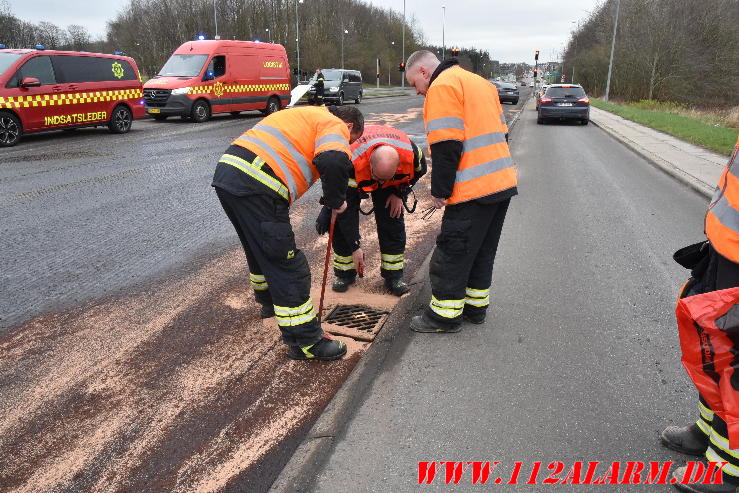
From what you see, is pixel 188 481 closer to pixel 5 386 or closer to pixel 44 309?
pixel 5 386

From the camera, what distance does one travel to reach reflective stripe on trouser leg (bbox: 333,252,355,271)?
434 centimetres

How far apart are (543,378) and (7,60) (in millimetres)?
12829

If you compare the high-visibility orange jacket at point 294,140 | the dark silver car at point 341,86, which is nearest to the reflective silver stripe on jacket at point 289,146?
the high-visibility orange jacket at point 294,140

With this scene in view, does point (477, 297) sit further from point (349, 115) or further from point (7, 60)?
point (7, 60)

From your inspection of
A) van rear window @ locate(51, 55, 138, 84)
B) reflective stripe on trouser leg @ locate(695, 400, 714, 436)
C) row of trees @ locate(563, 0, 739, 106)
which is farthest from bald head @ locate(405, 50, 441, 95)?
row of trees @ locate(563, 0, 739, 106)

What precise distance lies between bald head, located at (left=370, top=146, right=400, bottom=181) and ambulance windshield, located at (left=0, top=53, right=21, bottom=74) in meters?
11.2

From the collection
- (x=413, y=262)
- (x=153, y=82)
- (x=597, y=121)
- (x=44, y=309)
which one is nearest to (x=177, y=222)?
(x=44, y=309)

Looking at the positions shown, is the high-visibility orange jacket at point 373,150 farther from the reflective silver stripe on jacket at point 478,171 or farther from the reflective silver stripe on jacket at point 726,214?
the reflective silver stripe on jacket at point 726,214

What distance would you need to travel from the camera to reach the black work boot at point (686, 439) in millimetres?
2395

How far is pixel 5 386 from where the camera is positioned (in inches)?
117

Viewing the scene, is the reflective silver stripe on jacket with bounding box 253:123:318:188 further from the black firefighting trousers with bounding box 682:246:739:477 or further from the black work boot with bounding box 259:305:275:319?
the black firefighting trousers with bounding box 682:246:739:477

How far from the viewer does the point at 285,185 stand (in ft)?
9.98

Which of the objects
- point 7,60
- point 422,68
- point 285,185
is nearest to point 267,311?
point 285,185

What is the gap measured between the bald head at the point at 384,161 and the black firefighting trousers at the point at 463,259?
480mm
